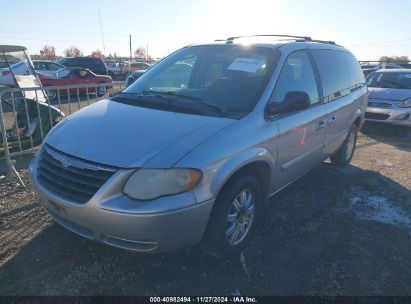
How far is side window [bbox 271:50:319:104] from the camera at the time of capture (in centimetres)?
364

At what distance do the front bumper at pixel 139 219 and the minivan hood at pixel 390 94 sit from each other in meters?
8.15

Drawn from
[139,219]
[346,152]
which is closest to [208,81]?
[139,219]

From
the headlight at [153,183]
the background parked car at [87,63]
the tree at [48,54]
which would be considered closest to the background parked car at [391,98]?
the headlight at [153,183]

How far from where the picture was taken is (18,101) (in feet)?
23.0

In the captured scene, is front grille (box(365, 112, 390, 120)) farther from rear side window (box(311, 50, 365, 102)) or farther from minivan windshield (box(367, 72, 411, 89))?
rear side window (box(311, 50, 365, 102))

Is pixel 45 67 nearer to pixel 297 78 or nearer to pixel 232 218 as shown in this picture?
pixel 297 78

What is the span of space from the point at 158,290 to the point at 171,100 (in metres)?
1.74

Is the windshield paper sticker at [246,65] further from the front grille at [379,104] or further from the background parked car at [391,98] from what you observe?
the front grille at [379,104]

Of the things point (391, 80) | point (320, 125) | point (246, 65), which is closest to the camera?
point (246, 65)

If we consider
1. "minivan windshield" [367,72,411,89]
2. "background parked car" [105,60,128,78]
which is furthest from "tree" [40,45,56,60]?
"minivan windshield" [367,72,411,89]

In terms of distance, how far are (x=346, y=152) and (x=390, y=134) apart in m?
3.94

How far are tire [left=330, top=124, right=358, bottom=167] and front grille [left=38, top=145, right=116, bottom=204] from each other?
4356 mm

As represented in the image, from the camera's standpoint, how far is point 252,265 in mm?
3248

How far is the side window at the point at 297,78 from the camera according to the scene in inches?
143
